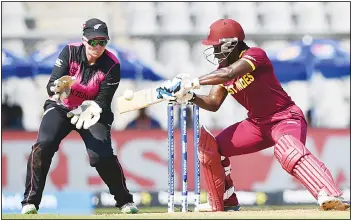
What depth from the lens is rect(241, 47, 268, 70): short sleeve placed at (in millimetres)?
8734

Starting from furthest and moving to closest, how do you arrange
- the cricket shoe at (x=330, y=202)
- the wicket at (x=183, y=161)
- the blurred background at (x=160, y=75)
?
the blurred background at (x=160, y=75), the wicket at (x=183, y=161), the cricket shoe at (x=330, y=202)

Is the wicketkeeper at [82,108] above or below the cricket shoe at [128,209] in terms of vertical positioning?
above

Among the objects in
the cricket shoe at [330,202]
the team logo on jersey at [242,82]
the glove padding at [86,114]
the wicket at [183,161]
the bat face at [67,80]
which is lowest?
the cricket shoe at [330,202]

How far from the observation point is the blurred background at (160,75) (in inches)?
554

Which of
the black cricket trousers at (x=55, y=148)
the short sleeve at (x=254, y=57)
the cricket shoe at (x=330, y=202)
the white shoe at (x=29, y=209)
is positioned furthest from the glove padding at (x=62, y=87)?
the cricket shoe at (x=330, y=202)

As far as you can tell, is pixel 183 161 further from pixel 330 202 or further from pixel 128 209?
pixel 330 202

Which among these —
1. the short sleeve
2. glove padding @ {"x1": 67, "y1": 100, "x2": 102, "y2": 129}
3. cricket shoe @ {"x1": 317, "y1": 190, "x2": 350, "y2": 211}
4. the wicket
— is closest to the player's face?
glove padding @ {"x1": 67, "y1": 100, "x2": 102, "y2": 129}

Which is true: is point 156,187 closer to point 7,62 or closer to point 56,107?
point 7,62

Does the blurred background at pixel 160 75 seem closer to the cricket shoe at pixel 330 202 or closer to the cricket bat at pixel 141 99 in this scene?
the cricket bat at pixel 141 99

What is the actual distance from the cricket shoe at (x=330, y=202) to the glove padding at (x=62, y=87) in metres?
2.38

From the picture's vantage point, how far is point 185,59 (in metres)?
19.0

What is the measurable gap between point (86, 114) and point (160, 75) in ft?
24.2

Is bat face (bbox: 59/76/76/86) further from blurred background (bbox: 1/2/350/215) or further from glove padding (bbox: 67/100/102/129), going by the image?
blurred background (bbox: 1/2/350/215)

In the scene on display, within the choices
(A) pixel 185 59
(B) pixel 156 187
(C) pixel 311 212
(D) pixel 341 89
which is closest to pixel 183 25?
(A) pixel 185 59
